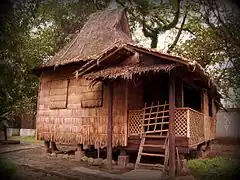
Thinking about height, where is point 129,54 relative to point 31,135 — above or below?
above

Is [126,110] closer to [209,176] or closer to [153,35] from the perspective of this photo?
[209,176]

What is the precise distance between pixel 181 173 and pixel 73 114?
5244mm

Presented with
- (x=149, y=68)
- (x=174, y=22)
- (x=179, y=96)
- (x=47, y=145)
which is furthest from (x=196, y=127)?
(x=174, y=22)

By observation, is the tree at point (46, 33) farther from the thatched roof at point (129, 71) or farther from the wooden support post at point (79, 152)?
the thatched roof at point (129, 71)

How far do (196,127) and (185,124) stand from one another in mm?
1149

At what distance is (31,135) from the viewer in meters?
22.3

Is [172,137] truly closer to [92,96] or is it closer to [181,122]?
[181,122]

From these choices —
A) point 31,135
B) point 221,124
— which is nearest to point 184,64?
point 221,124

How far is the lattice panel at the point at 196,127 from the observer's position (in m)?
8.88

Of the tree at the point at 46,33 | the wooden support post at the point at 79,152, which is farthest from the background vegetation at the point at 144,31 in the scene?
the wooden support post at the point at 79,152

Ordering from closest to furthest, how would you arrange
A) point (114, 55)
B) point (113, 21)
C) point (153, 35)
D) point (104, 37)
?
point (114, 55) < point (104, 37) < point (113, 21) < point (153, 35)

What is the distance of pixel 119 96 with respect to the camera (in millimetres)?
10367

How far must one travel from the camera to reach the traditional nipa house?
8.60m

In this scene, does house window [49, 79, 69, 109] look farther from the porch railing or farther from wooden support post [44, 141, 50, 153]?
the porch railing
